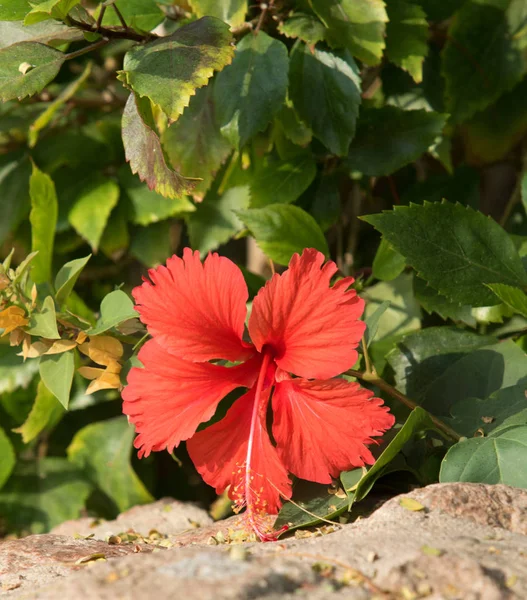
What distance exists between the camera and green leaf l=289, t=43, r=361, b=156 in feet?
2.99

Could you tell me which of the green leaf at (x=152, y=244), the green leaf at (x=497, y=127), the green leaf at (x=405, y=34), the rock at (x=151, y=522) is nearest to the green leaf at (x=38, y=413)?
the rock at (x=151, y=522)

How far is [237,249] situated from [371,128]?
1.56 ft

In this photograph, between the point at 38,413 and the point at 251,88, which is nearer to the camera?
the point at 251,88

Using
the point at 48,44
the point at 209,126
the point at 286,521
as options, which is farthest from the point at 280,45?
the point at 286,521

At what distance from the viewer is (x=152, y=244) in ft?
3.96

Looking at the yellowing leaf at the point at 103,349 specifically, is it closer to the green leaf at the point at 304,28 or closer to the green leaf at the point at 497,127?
the green leaf at the point at 304,28

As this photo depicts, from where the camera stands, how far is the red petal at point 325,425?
2.36 ft

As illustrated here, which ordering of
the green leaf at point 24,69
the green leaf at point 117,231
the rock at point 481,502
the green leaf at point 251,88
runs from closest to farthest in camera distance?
1. the rock at point 481,502
2. the green leaf at point 24,69
3. the green leaf at point 251,88
4. the green leaf at point 117,231

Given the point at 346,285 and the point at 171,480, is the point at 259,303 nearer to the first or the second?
the point at 346,285

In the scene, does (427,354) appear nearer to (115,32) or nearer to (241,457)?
(241,457)

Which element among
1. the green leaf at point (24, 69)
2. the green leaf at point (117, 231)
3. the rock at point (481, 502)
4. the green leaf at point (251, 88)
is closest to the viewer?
the rock at point (481, 502)

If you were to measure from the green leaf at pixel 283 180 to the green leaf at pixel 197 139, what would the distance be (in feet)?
0.26

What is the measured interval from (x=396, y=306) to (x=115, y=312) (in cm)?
39

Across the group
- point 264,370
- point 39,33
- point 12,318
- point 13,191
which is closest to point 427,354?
point 264,370
